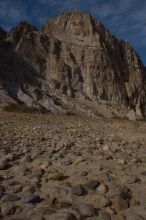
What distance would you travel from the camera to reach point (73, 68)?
72.2m

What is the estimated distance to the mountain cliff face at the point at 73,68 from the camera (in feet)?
193

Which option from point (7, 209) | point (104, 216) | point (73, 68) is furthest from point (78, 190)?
point (73, 68)

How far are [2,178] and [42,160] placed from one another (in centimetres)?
157

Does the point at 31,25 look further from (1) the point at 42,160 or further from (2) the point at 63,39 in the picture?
(1) the point at 42,160

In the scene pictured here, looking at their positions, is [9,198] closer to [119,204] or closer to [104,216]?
[104,216]

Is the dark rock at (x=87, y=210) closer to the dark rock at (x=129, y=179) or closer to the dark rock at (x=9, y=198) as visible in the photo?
the dark rock at (x=9, y=198)

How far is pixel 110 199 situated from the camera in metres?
4.36

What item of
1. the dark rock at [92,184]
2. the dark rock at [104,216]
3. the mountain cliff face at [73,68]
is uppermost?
the mountain cliff face at [73,68]

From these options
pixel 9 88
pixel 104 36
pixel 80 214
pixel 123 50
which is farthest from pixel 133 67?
pixel 80 214

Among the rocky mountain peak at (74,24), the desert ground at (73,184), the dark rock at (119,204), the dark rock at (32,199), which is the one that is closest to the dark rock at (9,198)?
the desert ground at (73,184)

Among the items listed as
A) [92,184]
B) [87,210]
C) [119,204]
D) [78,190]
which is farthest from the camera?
[92,184]

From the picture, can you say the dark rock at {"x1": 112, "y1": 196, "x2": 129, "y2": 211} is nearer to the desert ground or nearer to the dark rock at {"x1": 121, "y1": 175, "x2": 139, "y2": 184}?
the desert ground

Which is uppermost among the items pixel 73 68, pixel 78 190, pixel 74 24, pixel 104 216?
pixel 74 24

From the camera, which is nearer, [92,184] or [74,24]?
[92,184]
